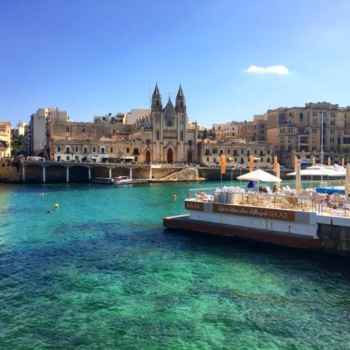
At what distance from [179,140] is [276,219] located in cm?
8582

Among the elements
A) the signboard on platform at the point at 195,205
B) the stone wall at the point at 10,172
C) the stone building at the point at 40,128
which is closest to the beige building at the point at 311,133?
the stone building at the point at 40,128

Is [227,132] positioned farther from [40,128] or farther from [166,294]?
[166,294]

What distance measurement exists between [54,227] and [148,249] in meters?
11.1

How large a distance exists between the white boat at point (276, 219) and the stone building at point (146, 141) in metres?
72.9

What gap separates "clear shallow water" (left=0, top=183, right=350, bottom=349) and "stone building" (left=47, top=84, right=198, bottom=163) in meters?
75.2

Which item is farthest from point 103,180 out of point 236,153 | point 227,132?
point 227,132

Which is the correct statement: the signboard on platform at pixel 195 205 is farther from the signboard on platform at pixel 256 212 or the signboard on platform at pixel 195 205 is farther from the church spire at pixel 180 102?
the church spire at pixel 180 102

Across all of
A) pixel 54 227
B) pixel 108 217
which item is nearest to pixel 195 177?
pixel 108 217

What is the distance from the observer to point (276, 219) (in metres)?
23.1

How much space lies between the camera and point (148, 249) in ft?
74.6

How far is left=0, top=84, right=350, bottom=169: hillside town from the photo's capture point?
10125 centimetres

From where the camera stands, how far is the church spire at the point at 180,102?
109m

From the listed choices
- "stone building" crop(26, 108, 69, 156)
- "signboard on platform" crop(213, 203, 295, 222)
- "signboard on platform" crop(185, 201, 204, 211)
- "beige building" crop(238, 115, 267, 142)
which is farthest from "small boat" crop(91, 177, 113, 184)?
"beige building" crop(238, 115, 267, 142)

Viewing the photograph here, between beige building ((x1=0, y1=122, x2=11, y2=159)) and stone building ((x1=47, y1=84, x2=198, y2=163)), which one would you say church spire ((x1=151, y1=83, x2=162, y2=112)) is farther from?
beige building ((x1=0, y1=122, x2=11, y2=159))
